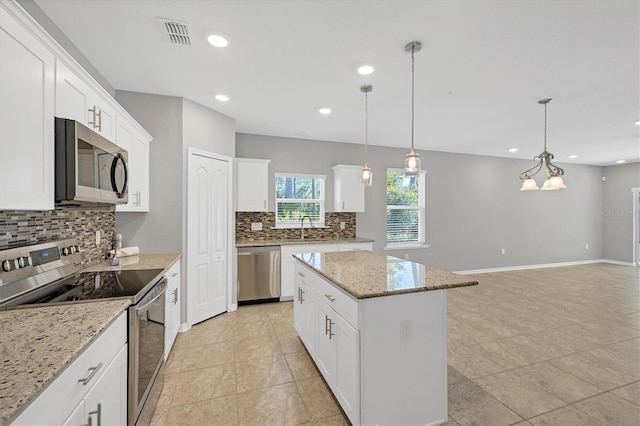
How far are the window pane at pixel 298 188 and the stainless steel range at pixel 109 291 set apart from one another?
2988 millimetres

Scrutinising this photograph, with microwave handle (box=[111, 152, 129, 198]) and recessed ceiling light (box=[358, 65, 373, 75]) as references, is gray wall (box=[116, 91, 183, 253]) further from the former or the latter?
recessed ceiling light (box=[358, 65, 373, 75])

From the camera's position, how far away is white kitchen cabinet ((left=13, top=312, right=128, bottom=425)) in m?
0.84

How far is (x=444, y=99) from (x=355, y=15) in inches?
73.8

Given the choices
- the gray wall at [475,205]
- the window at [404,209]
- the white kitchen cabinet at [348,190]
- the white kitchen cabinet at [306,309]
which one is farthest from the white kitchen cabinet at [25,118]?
the window at [404,209]

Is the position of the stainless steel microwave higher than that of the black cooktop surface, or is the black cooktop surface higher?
the stainless steel microwave

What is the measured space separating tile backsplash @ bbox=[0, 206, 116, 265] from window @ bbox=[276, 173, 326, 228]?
2519 millimetres

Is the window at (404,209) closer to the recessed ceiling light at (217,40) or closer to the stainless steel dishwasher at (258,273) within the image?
the stainless steel dishwasher at (258,273)

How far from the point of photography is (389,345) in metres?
1.67

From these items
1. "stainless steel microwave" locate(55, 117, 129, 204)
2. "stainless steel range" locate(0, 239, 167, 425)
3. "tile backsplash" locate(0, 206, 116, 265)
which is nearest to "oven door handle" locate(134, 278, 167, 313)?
"stainless steel range" locate(0, 239, 167, 425)

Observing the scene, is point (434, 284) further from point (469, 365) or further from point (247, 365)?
point (247, 365)

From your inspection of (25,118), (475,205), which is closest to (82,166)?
(25,118)

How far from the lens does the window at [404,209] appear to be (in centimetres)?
576

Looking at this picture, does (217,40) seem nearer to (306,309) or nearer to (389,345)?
(306,309)

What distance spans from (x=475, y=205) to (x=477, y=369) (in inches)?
185
